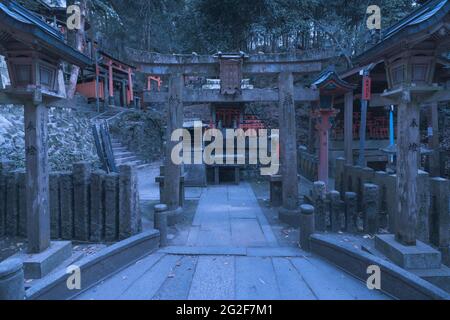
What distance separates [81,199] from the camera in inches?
208

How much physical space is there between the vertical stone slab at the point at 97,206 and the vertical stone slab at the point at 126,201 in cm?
35

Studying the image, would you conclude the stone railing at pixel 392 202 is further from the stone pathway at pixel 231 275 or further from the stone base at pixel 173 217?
the stone base at pixel 173 217

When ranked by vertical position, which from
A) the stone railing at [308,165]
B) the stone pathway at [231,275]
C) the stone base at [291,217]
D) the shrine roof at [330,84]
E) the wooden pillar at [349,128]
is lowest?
the stone pathway at [231,275]

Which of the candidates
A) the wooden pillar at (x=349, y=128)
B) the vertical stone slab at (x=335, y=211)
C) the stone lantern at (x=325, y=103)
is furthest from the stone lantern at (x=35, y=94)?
the wooden pillar at (x=349, y=128)

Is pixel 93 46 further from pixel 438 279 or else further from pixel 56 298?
pixel 438 279

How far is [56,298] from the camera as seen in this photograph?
9.69 ft

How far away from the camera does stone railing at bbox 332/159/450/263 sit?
464 cm

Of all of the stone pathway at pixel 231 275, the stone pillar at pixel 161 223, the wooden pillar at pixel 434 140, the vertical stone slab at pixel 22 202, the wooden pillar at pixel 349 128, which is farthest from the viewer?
the wooden pillar at pixel 434 140

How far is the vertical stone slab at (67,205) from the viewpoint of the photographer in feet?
17.3

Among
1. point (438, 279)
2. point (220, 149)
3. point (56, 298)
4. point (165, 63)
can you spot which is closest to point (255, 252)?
point (438, 279)

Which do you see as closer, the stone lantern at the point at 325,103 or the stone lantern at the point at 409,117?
the stone lantern at the point at 409,117

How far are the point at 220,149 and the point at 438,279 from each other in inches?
375

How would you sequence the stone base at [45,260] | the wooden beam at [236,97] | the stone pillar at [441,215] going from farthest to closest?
1. the wooden beam at [236,97]
2. the stone pillar at [441,215]
3. the stone base at [45,260]

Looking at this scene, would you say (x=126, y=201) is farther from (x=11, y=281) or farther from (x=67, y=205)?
(x=11, y=281)
